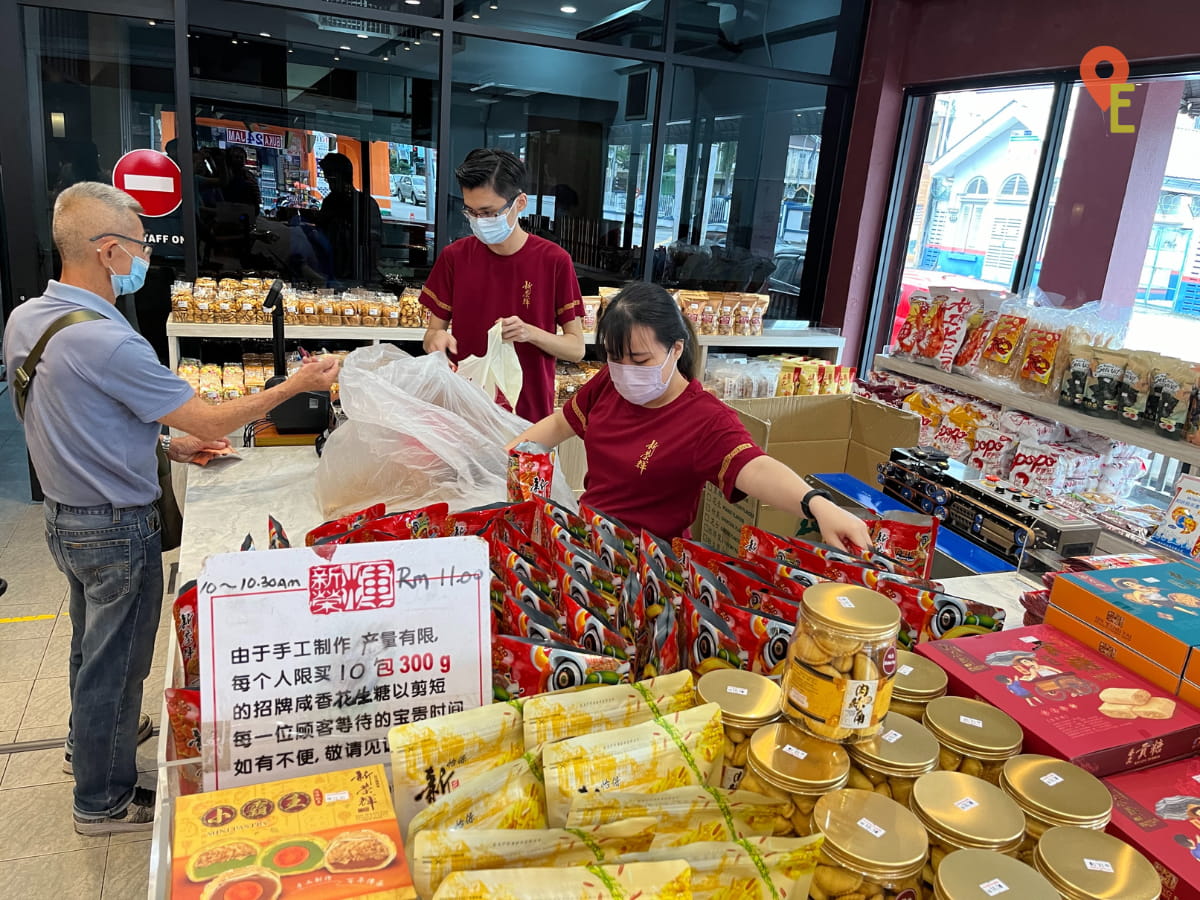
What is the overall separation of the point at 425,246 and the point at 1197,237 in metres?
3.69

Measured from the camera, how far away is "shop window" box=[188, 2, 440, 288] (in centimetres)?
420

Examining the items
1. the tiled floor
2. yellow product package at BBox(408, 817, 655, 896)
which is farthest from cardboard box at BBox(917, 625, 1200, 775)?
the tiled floor

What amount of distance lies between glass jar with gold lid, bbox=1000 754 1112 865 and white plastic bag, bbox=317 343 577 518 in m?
1.27

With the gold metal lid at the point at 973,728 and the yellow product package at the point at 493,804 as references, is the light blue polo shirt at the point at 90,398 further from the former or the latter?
the gold metal lid at the point at 973,728

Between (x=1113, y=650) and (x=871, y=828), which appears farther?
(x=1113, y=650)

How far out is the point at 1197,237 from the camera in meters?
3.53

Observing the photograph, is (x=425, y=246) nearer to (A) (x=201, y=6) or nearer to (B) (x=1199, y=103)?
(A) (x=201, y=6)

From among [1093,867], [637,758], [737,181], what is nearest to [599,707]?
[637,758]

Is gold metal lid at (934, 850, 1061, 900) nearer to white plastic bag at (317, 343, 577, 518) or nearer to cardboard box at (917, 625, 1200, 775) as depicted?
cardboard box at (917, 625, 1200, 775)

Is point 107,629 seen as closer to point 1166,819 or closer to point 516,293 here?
point 516,293

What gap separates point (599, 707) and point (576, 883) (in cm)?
27

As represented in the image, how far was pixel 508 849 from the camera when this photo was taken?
816 mm

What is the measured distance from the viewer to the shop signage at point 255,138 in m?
4.25

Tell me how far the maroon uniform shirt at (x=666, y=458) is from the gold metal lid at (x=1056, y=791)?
3.17ft
